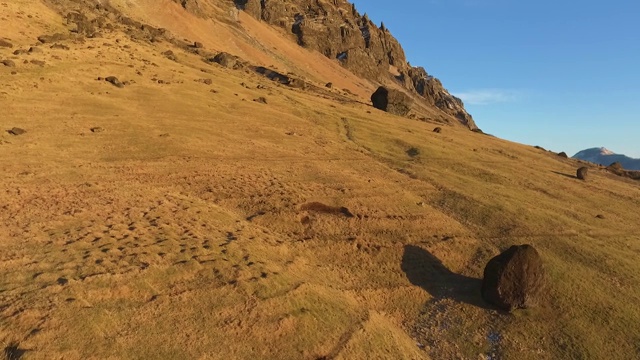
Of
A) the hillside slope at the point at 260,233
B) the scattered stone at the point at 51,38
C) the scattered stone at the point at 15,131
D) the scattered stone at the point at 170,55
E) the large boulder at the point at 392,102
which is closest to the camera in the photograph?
the hillside slope at the point at 260,233

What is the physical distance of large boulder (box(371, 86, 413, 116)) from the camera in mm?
77562

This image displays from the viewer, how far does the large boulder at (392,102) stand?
3054 inches

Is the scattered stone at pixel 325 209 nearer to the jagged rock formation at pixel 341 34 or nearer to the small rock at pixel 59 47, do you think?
the small rock at pixel 59 47

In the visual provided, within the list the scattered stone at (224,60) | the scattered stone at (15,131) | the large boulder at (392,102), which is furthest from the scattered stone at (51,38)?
the large boulder at (392,102)

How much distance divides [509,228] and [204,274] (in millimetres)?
20779

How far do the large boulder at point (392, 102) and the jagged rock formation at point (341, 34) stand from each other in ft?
265

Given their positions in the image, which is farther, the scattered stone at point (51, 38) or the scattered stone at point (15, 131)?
the scattered stone at point (51, 38)

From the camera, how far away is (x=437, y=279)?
22234 millimetres

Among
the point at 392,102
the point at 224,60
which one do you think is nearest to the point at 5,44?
the point at 224,60

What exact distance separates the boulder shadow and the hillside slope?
0.36 feet

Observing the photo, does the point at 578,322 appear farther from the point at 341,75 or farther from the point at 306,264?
the point at 341,75

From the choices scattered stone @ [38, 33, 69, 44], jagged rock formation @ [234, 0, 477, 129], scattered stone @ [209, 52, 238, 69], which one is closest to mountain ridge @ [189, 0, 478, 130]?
jagged rock formation @ [234, 0, 477, 129]

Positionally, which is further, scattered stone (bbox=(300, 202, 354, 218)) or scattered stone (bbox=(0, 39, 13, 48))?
scattered stone (bbox=(0, 39, 13, 48))

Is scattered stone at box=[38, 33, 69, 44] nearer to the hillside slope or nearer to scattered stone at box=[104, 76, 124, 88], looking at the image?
the hillside slope
